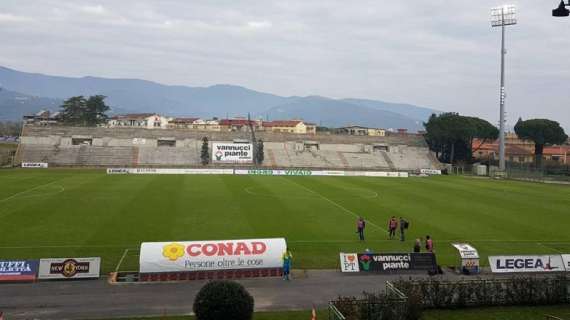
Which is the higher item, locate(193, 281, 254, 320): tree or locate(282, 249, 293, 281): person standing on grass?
locate(193, 281, 254, 320): tree

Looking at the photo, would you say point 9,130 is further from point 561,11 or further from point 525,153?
point 561,11

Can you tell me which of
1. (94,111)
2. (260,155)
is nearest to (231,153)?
(260,155)

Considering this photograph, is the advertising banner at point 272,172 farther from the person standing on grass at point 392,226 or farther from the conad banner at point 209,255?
the conad banner at point 209,255

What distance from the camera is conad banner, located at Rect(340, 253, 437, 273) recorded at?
26.0 m

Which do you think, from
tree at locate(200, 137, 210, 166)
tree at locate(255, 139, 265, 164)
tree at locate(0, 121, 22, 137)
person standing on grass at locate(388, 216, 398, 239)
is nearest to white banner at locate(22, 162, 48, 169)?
tree at locate(200, 137, 210, 166)

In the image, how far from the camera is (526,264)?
1053 inches

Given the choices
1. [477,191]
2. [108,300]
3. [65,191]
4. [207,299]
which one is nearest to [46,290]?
[108,300]

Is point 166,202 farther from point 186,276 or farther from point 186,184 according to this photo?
point 186,276

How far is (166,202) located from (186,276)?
74.1 ft

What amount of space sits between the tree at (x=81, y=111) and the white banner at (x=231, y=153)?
67076mm

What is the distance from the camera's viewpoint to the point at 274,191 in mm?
56469

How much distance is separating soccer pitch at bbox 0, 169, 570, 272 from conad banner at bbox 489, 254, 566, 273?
2813 mm

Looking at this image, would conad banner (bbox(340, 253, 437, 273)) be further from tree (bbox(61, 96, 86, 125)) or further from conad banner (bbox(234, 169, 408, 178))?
tree (bbox(61, 96, 86, 125))

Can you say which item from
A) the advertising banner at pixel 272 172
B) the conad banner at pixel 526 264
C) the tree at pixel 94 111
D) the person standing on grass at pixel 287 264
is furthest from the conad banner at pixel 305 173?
the tree at pixel 94 111
